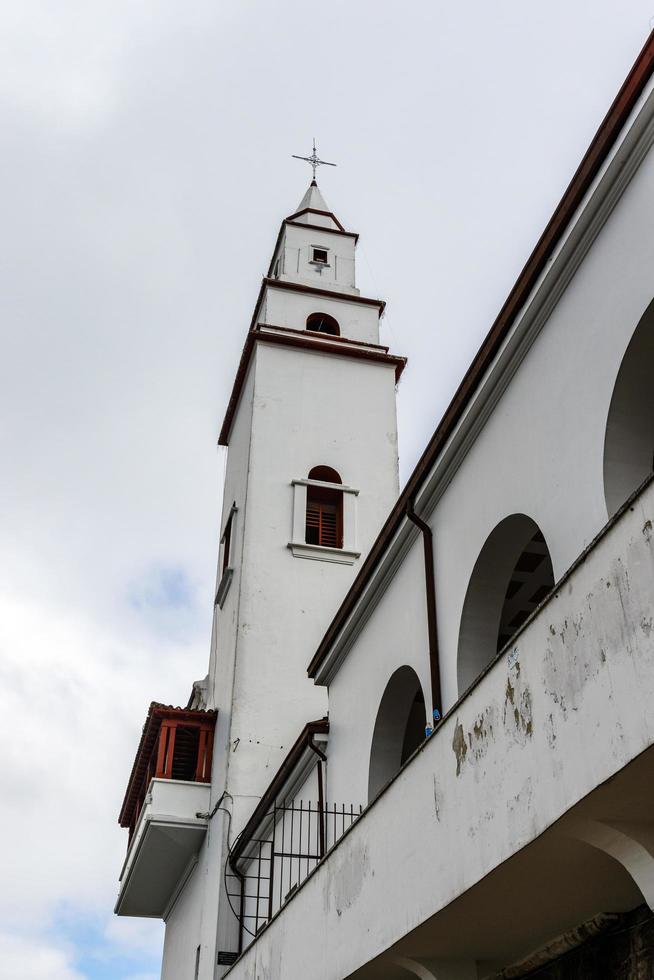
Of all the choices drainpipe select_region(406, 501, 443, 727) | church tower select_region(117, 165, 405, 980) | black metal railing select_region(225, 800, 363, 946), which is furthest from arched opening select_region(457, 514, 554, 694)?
church tower select_region(117, 165, 405, 980)

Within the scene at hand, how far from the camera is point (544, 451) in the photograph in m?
7.44

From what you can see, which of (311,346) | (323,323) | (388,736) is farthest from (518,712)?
(323,323)

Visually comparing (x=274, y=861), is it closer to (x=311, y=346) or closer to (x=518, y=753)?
(x=518, y=753)

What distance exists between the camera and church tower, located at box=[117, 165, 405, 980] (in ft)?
53.0

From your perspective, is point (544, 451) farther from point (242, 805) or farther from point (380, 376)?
point (380, 376)

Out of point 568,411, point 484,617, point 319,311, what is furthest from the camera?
point 319,311

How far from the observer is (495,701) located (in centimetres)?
549

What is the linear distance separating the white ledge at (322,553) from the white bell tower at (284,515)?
23 millimetres

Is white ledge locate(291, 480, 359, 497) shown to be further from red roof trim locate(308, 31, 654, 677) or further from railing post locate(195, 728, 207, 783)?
red roof trim locate(308, 31, 654, 677)

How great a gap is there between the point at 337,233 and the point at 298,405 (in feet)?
18.9

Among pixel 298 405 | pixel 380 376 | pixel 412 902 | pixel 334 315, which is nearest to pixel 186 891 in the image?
pixel 298 405

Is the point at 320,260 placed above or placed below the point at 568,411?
above

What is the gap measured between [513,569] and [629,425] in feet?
7.78

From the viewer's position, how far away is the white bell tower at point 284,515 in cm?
1609
